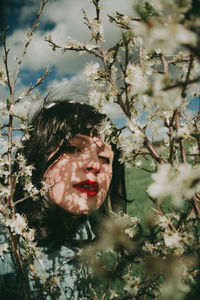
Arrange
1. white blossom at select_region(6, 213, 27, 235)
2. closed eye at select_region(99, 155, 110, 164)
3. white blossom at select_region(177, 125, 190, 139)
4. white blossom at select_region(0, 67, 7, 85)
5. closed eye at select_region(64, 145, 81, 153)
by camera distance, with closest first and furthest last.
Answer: white blossom at select_region(177, 125, 190, 139)
white blossom at select_region(6, 213, 27, 235)
white blossom at select_region(0, 67, 7, 85)
closed eye at select_region(64, 145, 81, 153)
closed eye at select_region(99, 155, 110, 164)

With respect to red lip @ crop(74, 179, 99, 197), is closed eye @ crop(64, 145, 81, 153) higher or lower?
higher

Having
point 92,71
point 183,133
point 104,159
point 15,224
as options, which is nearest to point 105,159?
point 104,159

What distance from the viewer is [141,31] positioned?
47cm

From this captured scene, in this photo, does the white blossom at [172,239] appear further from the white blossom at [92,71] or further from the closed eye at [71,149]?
the closed eye at [71,149]

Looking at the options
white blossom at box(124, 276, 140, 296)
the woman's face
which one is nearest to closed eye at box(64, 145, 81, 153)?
the woman's face

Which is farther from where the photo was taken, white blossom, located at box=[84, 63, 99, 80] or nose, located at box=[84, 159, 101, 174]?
nose, located at box=[84, 159, 101, 174]

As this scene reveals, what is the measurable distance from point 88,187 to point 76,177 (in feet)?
0.50

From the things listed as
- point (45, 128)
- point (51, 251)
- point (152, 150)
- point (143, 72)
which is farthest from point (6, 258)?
point (143, 72)

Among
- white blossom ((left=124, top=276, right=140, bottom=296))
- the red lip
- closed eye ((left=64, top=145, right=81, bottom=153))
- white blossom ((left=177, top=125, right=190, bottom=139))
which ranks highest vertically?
closed eye ((left=64, top=145, right=81, bottom=153))

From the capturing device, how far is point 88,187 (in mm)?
1996

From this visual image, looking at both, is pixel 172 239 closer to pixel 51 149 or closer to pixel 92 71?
pixel 92 71

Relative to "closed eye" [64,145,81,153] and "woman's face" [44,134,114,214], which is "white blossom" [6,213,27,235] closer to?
"woman's face" [44,134,114,214]

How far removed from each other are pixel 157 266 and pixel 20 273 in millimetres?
893

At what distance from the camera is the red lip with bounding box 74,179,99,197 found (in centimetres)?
195
